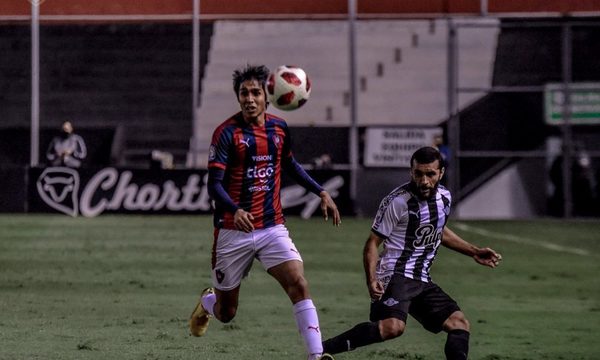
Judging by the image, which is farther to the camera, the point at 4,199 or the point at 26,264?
the point at 4,199

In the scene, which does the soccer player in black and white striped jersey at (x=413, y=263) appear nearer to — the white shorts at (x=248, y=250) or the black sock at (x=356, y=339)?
the black sock at (x=356, y=339)

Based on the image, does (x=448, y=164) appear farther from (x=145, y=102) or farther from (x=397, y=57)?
(x=145, y=102)

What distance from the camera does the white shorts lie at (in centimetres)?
923

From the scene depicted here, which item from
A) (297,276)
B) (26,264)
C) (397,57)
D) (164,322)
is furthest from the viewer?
(397,57)

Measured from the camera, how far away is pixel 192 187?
28562mm

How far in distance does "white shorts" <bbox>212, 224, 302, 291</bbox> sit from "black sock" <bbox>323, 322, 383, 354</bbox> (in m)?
0.71

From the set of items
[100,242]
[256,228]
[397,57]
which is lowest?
[100,242]

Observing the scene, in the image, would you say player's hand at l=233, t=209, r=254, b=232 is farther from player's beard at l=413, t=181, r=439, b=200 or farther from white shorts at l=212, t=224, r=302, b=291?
player's beard at l=413, t=181, r=439, b=200

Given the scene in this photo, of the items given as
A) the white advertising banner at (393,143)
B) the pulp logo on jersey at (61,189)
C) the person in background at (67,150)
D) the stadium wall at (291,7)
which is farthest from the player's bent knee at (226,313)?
the stadium wall at (291,7)

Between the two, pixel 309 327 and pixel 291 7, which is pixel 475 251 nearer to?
pixel 309 327

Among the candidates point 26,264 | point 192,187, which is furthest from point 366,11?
point 26,264

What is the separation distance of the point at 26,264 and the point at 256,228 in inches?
385

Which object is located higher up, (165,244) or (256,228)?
(256,228)

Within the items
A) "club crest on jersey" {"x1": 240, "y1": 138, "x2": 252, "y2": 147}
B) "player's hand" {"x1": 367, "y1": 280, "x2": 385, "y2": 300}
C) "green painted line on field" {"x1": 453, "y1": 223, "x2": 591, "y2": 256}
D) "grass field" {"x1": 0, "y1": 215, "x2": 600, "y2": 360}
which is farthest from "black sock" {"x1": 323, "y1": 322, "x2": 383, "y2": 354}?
"green painted line on field" {"x1": 453, "y1": 223, "x2": 591, "y2": 256}
